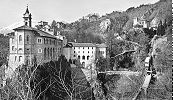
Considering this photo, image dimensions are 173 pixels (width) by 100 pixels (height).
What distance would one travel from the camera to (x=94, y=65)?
144ft

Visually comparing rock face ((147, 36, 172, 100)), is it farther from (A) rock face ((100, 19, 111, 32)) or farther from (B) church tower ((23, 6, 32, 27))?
(A) rock face ((100, 19, 111, 32))

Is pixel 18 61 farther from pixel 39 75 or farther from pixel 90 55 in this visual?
pixel 90 55

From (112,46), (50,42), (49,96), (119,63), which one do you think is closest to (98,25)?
(112,46)

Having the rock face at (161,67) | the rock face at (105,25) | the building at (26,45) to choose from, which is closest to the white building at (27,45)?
the building at (26,45)

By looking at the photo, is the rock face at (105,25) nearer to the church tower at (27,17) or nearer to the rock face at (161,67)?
the church tower at (27,17)

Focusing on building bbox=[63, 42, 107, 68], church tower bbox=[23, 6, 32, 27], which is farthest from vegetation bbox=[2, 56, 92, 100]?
church tower bbox=[23, 6, 32, 27]

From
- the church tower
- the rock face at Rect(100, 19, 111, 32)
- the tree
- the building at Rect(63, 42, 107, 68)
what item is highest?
the rock face at Rect(100, 19, 111, 32)

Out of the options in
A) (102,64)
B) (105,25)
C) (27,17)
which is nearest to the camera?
(27,17)

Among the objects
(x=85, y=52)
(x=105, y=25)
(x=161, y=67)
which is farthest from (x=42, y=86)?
(x=105, y=25)

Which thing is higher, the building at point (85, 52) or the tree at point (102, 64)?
the building at point (85, 52)

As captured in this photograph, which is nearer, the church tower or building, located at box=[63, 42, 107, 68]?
the church tower

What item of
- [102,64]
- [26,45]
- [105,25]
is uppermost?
[105,25]

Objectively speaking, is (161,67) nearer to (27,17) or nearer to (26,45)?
(26,45)

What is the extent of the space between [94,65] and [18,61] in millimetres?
17374
